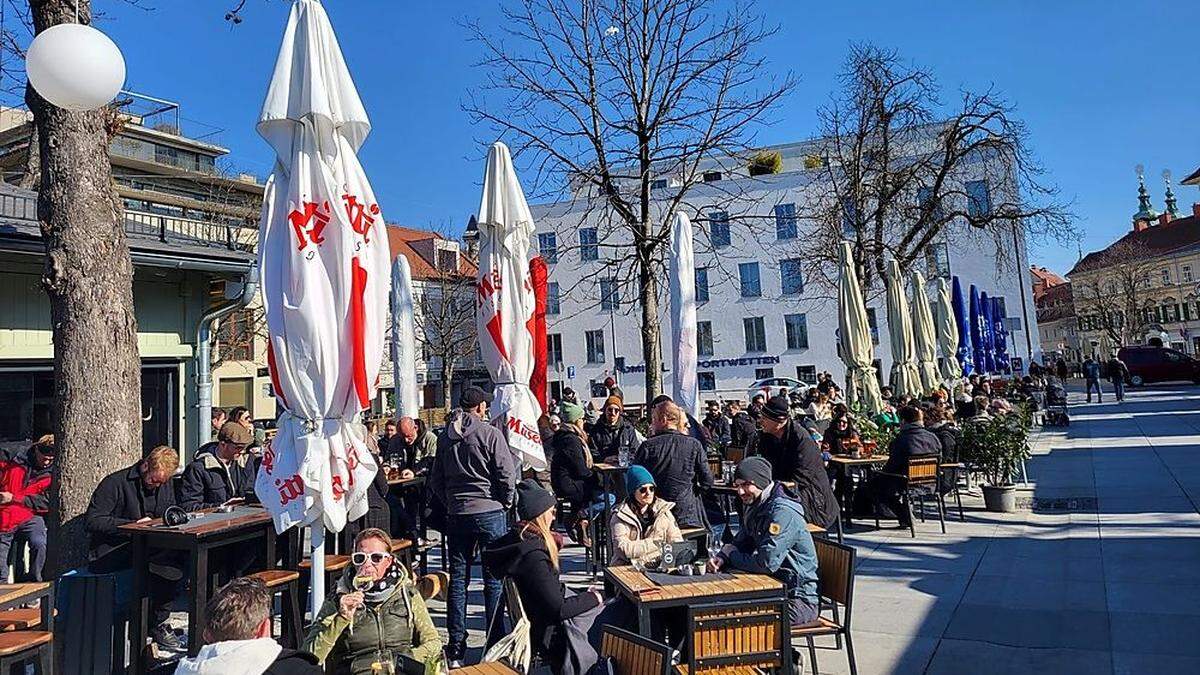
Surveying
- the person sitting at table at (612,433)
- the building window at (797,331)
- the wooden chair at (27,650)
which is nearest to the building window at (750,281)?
the building window at (797,331)

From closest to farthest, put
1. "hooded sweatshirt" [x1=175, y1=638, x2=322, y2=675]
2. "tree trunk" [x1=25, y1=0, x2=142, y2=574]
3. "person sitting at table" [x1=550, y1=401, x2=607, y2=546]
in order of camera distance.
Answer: "hooded sweatshirt" [x1=175, y1=638, x2=322, y2=675] < "tree trunk" [x1=25, y1=0, x2=142, y2=574] < "person sitting at table" [x1=550, y1=401, x2=607, y2=546]

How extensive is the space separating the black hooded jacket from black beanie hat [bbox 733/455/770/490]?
145 centimetres

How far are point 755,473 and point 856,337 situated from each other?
31.5ft

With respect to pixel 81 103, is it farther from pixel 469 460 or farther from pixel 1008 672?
pixel 1008 672

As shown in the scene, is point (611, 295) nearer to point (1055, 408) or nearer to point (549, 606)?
point (1055, 408)

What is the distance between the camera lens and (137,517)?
5.55m

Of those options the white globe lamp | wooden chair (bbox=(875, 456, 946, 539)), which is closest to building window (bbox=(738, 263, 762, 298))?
wooden chair (bbox=(875, 456, 946, 539))

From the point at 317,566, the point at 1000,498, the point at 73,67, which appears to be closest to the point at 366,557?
the point at 317,566

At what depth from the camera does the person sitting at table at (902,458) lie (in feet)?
28.7

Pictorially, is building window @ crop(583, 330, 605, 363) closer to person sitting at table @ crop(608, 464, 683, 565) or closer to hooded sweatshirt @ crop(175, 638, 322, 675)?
person sitting at table @ crop(608, 464, 683, 565)

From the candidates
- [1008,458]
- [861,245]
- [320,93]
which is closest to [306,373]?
[320,93]

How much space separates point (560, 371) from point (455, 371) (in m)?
6.95

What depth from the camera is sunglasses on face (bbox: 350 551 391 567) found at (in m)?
3.85

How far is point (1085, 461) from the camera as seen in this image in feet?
45.1
